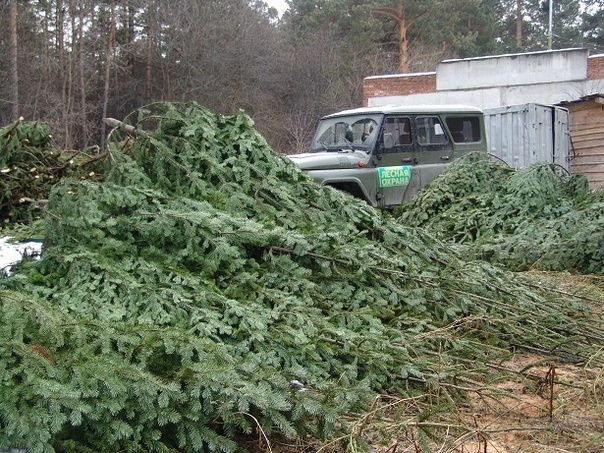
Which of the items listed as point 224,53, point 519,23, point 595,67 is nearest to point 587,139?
point 595,67

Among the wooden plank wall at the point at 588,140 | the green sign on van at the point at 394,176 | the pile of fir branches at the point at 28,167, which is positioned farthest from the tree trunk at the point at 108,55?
the pile of fir branches at the point at 28,167

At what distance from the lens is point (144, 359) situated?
10.2 feet

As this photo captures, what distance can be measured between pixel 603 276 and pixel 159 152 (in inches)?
188

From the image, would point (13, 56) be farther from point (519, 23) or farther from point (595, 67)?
point (519, 23)

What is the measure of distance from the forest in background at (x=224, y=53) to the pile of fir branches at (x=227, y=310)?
16563mm

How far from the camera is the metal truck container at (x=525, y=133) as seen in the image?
1347 cm

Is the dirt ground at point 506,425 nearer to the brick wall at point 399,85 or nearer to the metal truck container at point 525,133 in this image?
the metal truck container at point 525,133

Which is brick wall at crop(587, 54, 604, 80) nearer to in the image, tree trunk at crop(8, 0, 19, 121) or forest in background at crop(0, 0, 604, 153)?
forest in background at crop(0, 0, 604, 153)

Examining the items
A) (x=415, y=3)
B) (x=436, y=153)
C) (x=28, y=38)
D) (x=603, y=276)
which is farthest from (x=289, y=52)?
(x=603, y=276)

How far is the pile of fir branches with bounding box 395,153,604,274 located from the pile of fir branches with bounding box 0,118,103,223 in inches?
159

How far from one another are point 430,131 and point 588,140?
6112 mm

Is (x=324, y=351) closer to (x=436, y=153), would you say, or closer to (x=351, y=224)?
(x=351, y=224)

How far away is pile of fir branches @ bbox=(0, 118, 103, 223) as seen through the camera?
21.5ft

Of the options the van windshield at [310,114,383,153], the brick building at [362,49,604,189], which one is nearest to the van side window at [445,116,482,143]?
the van windshield at [310,114,383,153]
